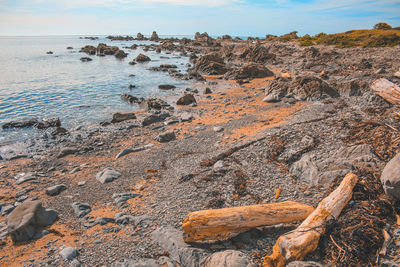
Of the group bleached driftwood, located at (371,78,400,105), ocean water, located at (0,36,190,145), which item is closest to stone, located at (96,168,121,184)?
ocean water, located at (0,36,190,145)

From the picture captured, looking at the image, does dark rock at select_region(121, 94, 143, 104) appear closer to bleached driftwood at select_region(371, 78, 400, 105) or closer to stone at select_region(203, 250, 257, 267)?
bleached driftwood at select_region(371, 78, 400, 105)

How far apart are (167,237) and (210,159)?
4.36m

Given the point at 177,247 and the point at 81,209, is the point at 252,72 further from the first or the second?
the point at 177,247

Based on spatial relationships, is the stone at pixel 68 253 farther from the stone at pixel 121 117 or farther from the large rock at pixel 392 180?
the stone at pixel 121 117

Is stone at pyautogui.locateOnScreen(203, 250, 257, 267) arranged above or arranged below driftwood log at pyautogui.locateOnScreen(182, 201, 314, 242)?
below

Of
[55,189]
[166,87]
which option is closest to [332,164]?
[55,189]

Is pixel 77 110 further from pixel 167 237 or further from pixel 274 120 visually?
pixel 167 237

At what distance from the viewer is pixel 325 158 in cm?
719

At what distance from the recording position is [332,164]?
6.48 m

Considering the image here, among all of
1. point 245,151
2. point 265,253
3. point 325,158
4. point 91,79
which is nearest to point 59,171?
point 245,151

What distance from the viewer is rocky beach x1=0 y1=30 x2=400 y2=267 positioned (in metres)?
4.38

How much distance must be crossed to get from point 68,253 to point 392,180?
25.3ft

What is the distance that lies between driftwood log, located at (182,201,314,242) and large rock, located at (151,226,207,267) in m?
0.24

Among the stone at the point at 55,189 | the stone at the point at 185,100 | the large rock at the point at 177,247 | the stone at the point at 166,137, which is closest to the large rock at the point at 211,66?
the stone at the point at 185,100
